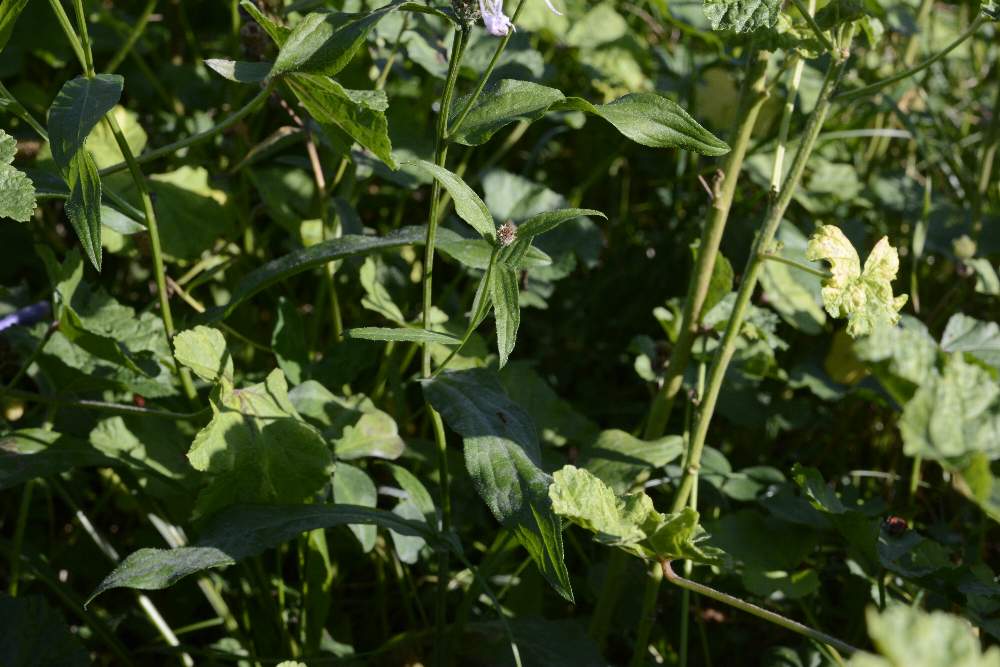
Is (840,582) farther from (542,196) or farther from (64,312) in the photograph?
(64,312)

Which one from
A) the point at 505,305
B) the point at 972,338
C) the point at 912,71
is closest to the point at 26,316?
the point at 505,305

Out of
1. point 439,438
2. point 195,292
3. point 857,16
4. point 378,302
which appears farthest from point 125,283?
point 857,16

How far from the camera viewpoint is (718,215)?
120 centimetres

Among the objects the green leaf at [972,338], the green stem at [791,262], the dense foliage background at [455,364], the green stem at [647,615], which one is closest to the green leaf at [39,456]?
the dense foliage background at [455,364]

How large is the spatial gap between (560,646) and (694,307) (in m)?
0.44

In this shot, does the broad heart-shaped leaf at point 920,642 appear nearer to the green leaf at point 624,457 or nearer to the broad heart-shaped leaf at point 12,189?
the green leaf at point 624,457

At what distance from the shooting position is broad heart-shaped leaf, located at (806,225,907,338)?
1.04 metres

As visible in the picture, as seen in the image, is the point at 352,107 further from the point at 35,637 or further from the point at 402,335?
the point at 35,637

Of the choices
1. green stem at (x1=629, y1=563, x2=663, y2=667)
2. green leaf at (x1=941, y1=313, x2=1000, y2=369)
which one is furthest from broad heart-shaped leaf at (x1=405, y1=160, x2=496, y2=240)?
green leaf at (x1=941, y1=313, x2=1000, y2=369)

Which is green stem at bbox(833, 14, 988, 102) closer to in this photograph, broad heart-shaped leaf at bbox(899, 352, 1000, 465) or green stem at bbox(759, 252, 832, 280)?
green stem at bbox(759, 252, 832, 280)

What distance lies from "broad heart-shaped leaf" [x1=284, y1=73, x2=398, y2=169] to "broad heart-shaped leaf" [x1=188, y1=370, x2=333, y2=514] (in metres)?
0.33

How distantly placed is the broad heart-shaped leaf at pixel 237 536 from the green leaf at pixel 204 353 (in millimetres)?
149

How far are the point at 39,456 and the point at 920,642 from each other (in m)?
0.96

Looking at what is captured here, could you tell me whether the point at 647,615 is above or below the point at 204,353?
below
